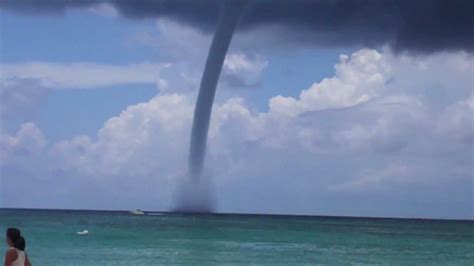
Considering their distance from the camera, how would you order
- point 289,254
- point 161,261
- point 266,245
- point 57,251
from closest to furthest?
point 161,261, point 57,251, point 289,254, point 266,245

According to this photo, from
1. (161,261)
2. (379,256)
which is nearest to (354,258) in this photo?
(379,256)

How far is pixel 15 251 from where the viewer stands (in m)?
8.51

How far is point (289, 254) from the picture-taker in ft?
120

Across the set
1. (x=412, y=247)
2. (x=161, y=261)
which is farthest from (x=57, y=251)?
(x=412, y=247)

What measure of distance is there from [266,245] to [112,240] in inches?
273

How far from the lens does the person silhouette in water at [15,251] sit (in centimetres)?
845

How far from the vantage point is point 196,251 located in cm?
3634

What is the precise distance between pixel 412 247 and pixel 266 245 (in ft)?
22.9

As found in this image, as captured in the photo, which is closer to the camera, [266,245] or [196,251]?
[196,251]

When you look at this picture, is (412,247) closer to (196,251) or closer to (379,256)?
(379,256)

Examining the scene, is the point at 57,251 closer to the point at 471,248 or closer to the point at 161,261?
the point at 161,261

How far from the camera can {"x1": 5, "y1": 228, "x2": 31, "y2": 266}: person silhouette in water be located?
845cm

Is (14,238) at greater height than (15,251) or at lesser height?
greater

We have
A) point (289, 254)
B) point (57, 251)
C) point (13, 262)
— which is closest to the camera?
point (13, 262)
